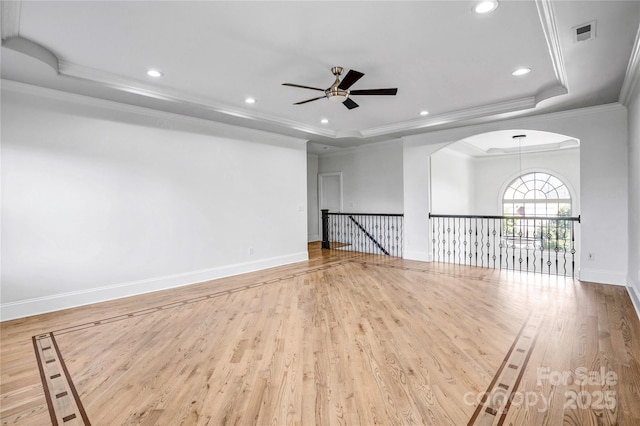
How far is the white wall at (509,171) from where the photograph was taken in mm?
9141

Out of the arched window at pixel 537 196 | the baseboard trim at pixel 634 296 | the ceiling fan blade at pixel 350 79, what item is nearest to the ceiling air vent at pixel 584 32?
the ceiling fan blade at pixel 350 79

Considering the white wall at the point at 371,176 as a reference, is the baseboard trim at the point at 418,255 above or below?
below

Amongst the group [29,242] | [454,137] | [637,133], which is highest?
[454,137]

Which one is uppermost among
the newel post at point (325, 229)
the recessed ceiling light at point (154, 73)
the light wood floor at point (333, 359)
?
the recessed ceiling light at point (154, 73)

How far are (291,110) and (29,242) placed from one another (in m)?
3.95

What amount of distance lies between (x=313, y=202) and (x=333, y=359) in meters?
7.42

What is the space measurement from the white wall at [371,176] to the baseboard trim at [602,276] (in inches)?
156

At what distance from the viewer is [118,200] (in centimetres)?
448

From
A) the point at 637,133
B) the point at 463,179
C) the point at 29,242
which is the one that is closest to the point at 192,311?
the point at 29,242

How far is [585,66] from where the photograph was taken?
3.47m

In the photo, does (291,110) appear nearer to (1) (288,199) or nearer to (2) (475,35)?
(1) (288,199)

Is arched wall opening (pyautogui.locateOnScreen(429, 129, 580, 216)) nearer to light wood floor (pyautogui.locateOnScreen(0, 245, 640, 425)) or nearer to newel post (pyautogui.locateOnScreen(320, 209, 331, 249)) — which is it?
newel post (pyautogui.locateOnScreen(320, 209, 331, 249))

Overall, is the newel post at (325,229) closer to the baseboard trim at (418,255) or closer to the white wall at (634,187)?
the baseboard trim at (418,255)

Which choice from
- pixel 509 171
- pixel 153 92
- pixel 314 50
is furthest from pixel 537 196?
pixel 153 92
